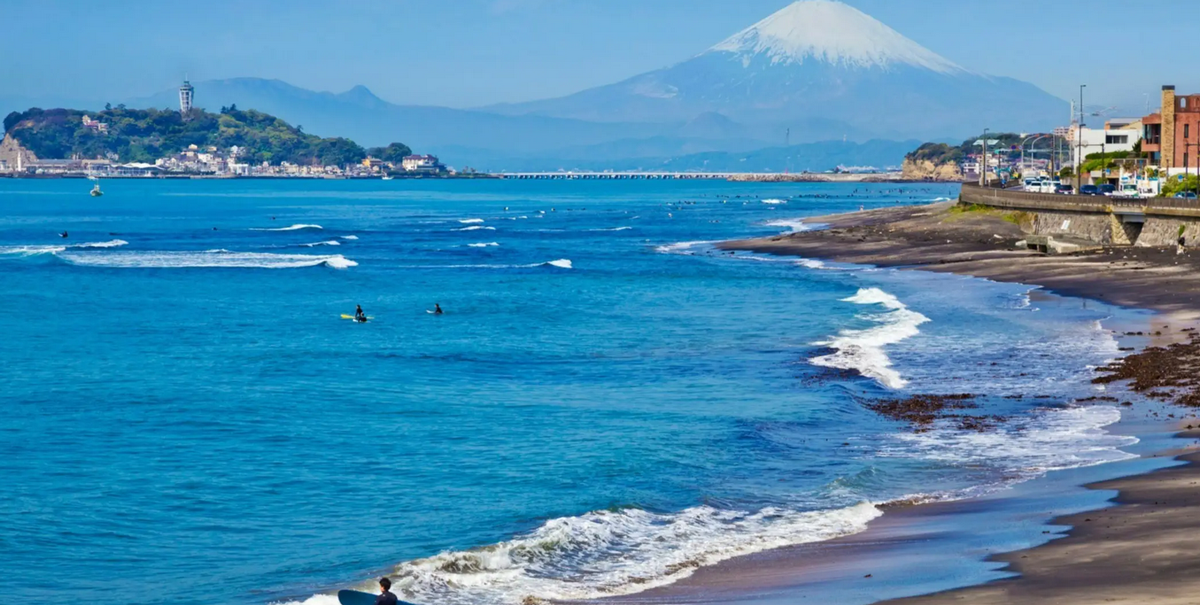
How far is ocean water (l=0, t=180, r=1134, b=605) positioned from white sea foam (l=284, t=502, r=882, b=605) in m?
0.06

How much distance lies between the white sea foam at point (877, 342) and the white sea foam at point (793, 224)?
56.3 m

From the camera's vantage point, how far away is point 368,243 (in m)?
102

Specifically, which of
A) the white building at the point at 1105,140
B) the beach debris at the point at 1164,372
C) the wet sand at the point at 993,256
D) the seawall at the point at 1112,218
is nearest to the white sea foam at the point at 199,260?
the wet sand at the point at 993,256

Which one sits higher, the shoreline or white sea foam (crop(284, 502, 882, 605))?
the shoreline

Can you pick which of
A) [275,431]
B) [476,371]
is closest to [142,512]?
[275,431]

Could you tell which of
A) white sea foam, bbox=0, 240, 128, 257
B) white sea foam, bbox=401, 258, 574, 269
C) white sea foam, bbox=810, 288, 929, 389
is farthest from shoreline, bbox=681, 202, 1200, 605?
white sea foam, bbox=0, 240, 128, 257

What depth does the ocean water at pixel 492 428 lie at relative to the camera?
19031 mm

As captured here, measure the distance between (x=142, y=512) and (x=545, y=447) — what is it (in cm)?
820

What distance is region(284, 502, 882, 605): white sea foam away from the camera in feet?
56.5

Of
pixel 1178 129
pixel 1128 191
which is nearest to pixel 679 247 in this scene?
pixel 1128 191

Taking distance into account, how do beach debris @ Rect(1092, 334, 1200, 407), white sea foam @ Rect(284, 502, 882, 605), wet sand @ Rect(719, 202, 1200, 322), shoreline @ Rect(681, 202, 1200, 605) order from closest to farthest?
shoreline @ Rect(681, 202, 1200, 605)
white sea foam @ Rect(284, 502, 882, 605)
beach debris @ Rect(1092, 334, 1200, 407)
wet sand @ Rect(719, 202, 1200, 322)

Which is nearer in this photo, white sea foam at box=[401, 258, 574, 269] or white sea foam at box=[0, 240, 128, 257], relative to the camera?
white sea foam at box=[401, 258, 574, 269]

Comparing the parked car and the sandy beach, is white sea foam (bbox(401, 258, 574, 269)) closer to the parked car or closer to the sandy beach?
the parked car

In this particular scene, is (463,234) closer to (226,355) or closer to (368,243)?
(368,243)
